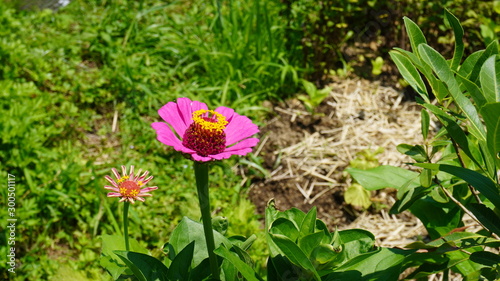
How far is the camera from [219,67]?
10.3 feet

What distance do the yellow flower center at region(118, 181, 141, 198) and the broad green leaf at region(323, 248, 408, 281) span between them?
1.72 ft

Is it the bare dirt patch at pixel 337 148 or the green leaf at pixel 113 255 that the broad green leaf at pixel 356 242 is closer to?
the green leaf at pixel 113 255

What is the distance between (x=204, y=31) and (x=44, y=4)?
1219mm

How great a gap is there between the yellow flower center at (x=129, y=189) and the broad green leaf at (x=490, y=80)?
2.77ft

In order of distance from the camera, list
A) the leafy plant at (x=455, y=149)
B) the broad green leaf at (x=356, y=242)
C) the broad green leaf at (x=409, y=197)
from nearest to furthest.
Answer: the leafy plant at (x=455, y=149) < the broad green leaf at (x=356, y=242) < the broad green leaf at (x=409, y=197)

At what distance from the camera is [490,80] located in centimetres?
98

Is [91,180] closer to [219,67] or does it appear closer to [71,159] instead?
[71,159]

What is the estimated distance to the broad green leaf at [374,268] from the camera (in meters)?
1.14

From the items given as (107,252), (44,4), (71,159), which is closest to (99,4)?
(44,4)

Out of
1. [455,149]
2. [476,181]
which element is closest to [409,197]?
[455,149]

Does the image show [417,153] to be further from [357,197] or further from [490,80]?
[357,197]

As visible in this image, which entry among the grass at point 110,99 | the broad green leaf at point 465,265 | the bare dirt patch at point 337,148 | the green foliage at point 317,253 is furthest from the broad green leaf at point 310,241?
the bare dirt patch at point 337,148

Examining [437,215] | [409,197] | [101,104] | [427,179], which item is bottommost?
[101,104]

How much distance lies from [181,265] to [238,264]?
0.56ft
